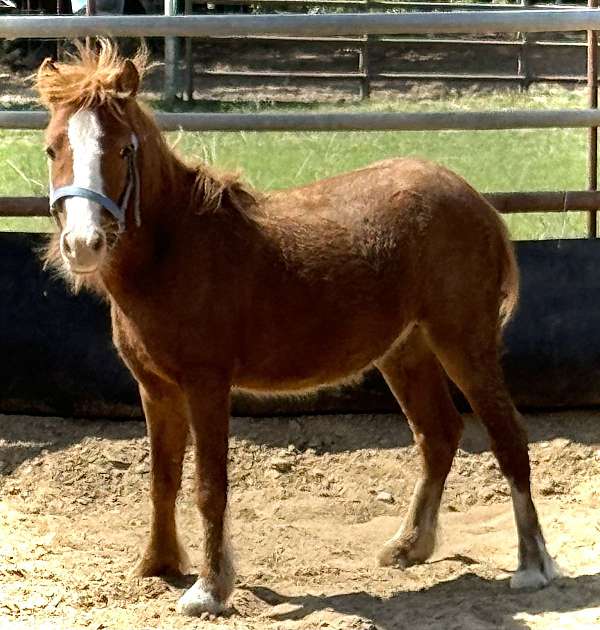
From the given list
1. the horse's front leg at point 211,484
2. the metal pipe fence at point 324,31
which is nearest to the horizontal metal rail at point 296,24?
the metal pipe fence at point 324,31

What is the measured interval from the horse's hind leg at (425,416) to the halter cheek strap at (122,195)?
4.83 ft

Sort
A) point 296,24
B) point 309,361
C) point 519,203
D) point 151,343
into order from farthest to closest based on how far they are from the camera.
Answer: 1. point 519,203
2. point 296,24
3. point 309,361
4. point 151,343

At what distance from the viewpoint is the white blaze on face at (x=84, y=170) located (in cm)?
353

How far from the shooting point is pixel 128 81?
3.83m

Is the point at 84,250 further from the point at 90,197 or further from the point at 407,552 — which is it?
the point at 407,552

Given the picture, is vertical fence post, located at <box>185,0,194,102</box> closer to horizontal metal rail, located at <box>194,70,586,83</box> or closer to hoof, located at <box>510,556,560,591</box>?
horizontal metal rail, located at <box>194,70,586,83</box>

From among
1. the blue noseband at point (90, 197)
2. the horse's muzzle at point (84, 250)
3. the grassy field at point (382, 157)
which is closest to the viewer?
the horse's muzzle at point (84, 250)

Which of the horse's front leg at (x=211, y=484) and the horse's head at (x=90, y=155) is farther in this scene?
the horse's front leg at (x=211, y=484)

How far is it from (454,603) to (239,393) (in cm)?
202

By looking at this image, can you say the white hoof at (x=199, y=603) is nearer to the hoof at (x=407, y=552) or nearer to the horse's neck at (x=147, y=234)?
the hoof at (x=407, y=552)

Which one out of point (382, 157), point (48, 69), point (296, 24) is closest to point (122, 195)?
point (48, 69)

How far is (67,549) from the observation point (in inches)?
187

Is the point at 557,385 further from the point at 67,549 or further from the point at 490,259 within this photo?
the point at 67,549

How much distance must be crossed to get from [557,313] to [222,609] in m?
2.71
